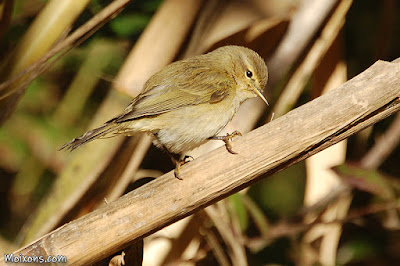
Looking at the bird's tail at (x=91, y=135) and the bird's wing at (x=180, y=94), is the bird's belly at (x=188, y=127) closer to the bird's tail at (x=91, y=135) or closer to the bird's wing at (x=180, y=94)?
the bird's wing at (x=180, y=94)

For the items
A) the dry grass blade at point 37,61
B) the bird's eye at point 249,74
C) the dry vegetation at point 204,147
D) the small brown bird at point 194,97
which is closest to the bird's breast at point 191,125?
the small brown bird at point 194,97

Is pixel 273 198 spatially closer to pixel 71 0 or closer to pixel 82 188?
pixel 82 188

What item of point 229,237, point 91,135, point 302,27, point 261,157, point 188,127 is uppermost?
point 302,27

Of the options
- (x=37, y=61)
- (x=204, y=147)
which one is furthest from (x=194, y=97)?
(x=37, y=61)

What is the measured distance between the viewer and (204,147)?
2609mm

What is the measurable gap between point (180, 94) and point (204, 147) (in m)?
0.33

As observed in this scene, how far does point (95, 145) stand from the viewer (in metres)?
2.30

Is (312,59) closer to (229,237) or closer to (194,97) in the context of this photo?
(194,97)

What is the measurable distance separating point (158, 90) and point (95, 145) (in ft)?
1.25

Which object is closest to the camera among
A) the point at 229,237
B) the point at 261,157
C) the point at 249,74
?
the point at 261,157

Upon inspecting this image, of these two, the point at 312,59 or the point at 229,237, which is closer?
the point at 229,237

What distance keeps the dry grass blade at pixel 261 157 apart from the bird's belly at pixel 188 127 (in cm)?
71

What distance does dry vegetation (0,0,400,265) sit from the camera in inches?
63.0

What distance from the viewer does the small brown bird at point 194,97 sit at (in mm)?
2297
